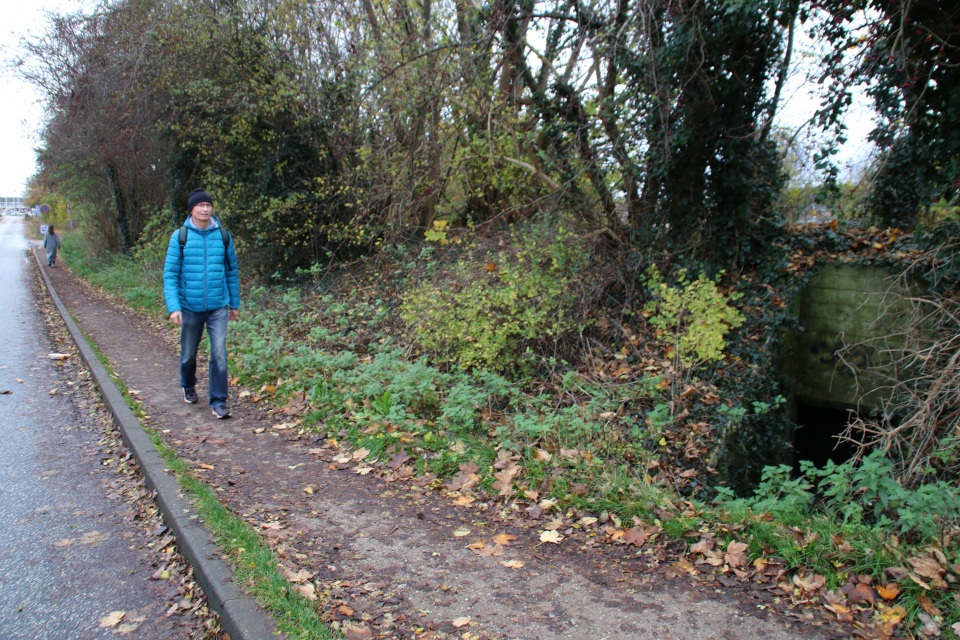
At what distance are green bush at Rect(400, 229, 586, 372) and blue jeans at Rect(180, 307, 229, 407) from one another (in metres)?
2.93

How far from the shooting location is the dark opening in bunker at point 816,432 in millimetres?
8852

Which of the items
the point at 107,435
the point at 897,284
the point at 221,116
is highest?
the point at 221,116

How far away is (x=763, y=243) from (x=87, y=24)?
51.7ft

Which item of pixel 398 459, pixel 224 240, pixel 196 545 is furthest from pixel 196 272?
pixel 196 545

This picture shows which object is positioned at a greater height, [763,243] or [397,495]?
[763,243]

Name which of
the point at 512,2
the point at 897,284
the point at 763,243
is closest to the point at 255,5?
the point at 512,2

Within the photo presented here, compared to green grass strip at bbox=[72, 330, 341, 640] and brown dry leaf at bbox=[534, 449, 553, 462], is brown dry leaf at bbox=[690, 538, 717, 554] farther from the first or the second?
green grass strip at bbox=[72, 330, 341, 640]

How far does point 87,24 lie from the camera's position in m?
14.3

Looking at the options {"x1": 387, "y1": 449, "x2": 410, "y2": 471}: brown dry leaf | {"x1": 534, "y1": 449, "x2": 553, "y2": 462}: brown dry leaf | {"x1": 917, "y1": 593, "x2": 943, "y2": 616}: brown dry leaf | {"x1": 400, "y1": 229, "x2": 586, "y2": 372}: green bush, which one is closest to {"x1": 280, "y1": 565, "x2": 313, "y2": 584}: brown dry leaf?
{"x1": 387, "y1": 449, "x2": 410, "y2": 471}: brown dry leaf

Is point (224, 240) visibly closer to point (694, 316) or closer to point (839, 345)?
point (694, 316)

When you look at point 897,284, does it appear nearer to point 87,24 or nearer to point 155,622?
point 155,622

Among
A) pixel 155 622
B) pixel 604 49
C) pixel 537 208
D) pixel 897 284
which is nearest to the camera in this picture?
pixel 155 622

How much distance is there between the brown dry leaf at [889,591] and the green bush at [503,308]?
5143 millimetres

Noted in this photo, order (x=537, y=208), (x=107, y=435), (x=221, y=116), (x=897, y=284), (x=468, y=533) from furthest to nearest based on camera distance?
1. (x=221, y=116)
2. (x=537, y=208)
3. (x=897, y=284)
4. (x=107, y=435)
5. (x=468, y=533)
